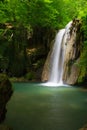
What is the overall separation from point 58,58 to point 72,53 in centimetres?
243

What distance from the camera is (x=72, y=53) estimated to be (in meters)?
24.7

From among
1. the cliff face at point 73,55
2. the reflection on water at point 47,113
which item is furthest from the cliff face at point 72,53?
the reflection on water at point 47,113

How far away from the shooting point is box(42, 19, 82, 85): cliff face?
934 inches

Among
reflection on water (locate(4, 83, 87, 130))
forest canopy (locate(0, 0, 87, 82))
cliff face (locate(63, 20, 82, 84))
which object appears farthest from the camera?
forest canopy (locate(0, 0, 87, 82))

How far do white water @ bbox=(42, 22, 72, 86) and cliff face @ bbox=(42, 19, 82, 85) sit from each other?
0.61 meters

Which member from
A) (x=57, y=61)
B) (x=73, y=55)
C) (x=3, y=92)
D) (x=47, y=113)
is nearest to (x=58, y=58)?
(x=57, y=61)

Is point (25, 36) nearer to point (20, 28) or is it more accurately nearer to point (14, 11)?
point (20, 28)

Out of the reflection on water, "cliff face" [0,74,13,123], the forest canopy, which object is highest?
the forest canopy

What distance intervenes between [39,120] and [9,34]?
19.8m

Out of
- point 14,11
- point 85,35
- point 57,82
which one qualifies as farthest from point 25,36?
point 85,35

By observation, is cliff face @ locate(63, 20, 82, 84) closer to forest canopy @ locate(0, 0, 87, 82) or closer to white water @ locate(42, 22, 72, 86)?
white water @ locate(42, 22, 72, 86)

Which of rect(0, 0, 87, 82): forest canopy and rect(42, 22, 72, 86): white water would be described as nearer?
rect(42, 22, 72, 86): white water

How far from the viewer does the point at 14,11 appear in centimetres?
3138

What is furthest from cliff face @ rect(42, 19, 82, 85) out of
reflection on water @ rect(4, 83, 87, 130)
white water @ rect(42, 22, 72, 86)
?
reflection on water @ rect(4, 83, 87, 130)
